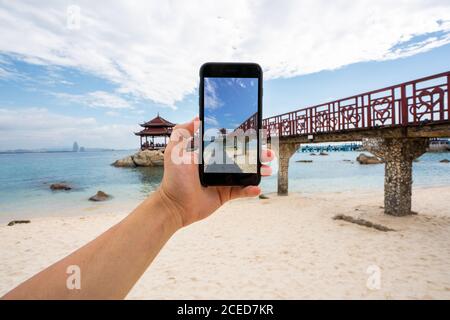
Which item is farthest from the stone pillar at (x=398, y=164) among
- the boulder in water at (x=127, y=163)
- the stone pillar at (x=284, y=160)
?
the boulder in water at (x=127, y=163)

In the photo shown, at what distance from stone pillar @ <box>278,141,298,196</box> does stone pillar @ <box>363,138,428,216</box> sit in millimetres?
6135

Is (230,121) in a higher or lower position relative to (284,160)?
higher

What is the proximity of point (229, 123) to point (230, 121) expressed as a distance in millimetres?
19

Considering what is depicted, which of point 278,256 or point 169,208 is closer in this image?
point 169,208

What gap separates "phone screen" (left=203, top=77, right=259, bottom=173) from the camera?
183cm

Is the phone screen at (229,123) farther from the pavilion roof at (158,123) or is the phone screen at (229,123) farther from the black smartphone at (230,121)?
the pavilion roof at (158,123)

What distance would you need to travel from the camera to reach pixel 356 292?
15.5 ft

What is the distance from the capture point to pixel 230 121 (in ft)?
6.38

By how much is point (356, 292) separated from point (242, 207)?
8.62 m

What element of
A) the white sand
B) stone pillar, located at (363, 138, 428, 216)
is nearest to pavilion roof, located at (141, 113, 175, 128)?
the white sand

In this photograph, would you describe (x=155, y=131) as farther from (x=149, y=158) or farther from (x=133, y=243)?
(x=133, y=243)

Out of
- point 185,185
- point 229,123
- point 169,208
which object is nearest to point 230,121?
point 229,123

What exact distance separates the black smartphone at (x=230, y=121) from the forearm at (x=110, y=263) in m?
0.53

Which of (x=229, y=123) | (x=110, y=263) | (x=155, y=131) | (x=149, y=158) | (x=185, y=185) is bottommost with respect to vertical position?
(x=110, y=263)
